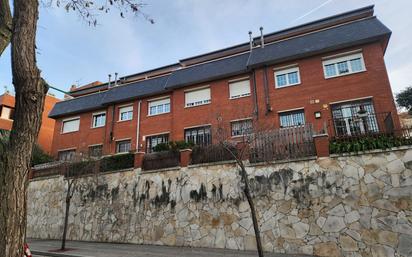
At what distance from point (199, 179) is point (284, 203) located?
3954mm

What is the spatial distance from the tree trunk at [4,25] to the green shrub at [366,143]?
10.3 meters

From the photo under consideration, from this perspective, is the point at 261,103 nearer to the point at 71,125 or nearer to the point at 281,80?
the point at 281,80

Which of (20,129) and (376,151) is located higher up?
(376,151)

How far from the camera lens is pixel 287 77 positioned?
1689 centimetres

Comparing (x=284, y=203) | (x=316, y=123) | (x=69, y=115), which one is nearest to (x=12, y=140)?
(x=284, y=203)

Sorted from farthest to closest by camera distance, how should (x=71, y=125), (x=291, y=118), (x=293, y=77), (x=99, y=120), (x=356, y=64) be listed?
1. (x=71, y=125)
2. (x=99, y=120)
3. (x=293, y=77)
4. (x=291, y=118)
5. (x=356, y=64)

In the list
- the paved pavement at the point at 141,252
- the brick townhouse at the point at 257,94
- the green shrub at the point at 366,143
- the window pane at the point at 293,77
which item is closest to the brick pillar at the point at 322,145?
the green shrub at the point at 366,143

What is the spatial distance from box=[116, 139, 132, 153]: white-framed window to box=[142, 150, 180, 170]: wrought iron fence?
22.3 feet

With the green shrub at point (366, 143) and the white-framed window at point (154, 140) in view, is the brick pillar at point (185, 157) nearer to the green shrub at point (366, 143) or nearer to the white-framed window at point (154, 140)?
the green shrub at point (366, 143)

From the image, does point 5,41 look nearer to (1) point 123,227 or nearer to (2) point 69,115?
(1) point 123,227

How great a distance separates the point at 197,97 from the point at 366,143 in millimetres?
11741

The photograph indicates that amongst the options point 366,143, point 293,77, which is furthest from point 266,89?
point 366,143

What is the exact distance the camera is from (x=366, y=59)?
48.9 ft

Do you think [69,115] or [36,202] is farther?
[69,115]
